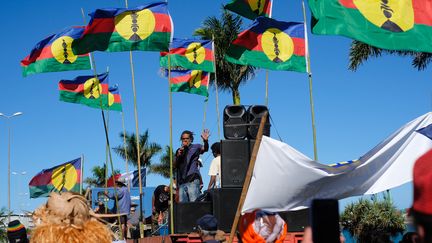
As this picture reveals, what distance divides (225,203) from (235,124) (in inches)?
53.4

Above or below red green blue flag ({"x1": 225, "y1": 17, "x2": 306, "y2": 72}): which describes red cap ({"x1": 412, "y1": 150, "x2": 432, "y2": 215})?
below

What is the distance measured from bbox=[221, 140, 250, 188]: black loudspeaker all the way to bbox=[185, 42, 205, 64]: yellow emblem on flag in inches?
228

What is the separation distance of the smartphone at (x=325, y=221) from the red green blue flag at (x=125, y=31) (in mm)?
10734

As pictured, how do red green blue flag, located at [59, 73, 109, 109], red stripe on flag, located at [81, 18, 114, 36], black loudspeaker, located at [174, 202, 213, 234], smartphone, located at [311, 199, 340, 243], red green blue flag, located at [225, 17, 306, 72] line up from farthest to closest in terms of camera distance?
red green blue flag, located at [59, 73, 109, 109]
red green blue flag, located at [225, 17, 306, 72]
red stripe on flag, located at [81, 18, 114, 36]
black loudspeaker, located at [174, 202, 213, 234]
smartphone, located at [311, 199, 340, 243]

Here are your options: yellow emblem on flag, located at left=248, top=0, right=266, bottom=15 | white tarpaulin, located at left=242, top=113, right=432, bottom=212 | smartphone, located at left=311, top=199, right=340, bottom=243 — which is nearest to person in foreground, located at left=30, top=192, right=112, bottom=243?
smartphone, located at left=311, top=199, right=340, bottom=243

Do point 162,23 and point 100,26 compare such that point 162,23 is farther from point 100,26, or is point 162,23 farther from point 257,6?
point 257,6

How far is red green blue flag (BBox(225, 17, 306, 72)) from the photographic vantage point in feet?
40.2

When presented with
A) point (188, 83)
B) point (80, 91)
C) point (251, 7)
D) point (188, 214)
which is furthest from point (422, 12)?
point (80, 91)

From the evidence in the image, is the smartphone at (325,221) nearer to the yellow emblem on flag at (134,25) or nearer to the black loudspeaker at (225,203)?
the black loudspeaker at (225,203)

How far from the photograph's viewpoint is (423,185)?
1100 millimetres

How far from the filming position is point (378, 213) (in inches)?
587

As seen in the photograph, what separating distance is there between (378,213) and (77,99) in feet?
27.1

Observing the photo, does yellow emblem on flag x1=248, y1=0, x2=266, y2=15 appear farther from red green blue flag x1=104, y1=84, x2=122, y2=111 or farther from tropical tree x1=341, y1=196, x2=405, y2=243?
red green blue flag x1=104, y1=84, x2=122, y2=111

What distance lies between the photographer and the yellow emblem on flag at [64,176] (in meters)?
19.5
